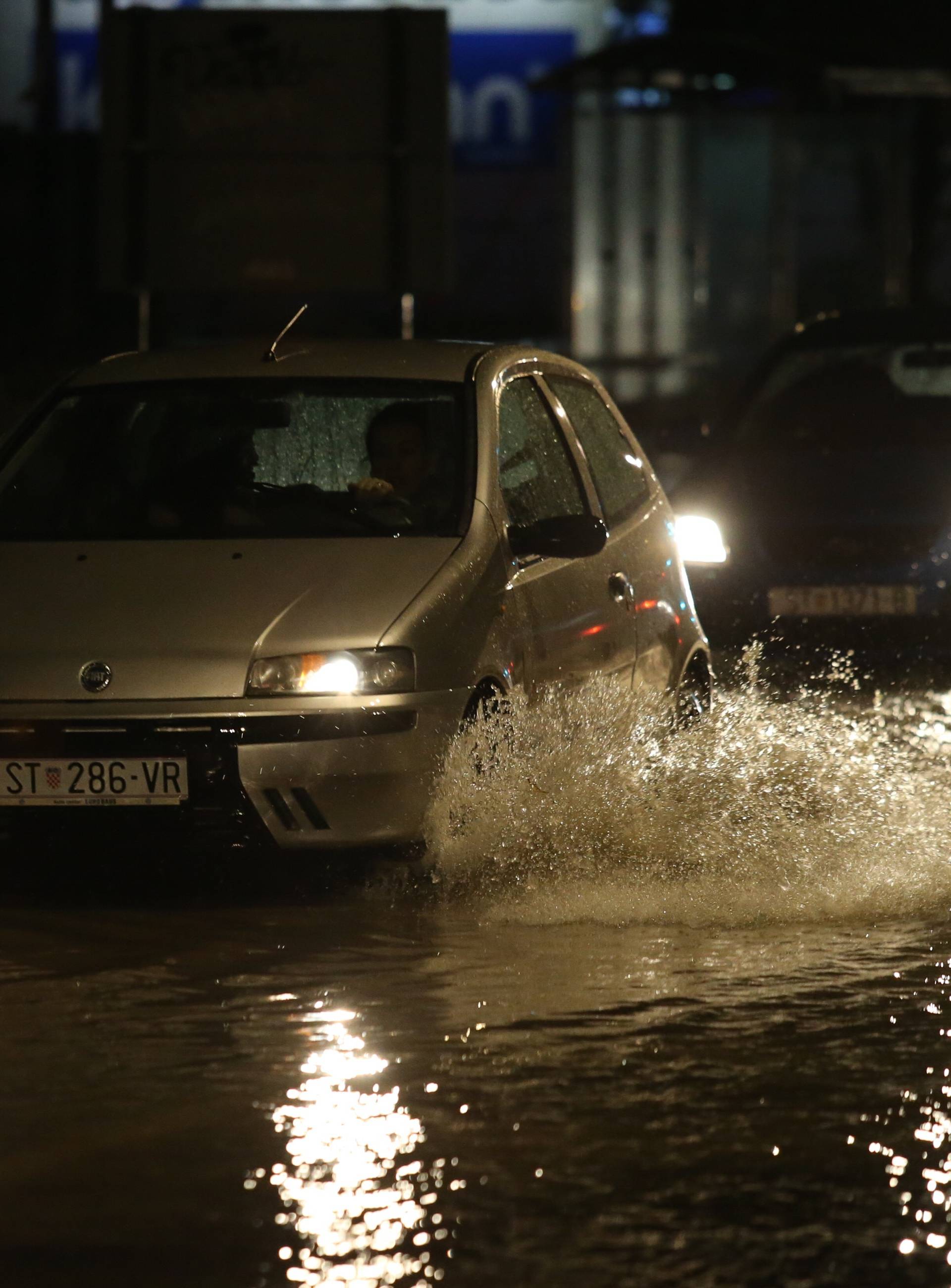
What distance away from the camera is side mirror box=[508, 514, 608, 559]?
298 inches

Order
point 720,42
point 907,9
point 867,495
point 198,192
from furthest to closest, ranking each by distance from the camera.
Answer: point 907,9 → point 720,42 → point 198,192 → point 867,495

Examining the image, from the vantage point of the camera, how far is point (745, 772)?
7.68 m

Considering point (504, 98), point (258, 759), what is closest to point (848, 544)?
point (258, 759)

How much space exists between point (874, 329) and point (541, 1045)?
24.7 feet

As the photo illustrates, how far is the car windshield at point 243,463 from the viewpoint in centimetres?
769

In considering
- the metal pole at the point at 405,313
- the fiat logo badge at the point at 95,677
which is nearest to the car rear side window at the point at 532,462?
the fiat logo badge at the point at 95,677

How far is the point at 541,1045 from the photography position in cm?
563

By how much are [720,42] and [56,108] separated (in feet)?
25.4

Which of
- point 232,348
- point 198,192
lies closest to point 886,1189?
point 232,348

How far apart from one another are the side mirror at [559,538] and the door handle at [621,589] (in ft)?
1.64

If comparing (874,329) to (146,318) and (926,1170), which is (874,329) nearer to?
(146,318)

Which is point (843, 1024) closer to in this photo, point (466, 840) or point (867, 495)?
A: point (466, 840)

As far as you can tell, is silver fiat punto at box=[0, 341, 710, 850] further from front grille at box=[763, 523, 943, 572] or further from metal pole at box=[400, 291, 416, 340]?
metal pole at box=[400, 291, 416, 340]

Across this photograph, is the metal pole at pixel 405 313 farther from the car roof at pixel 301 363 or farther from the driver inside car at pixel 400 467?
the driver inside car at pixel 400 467
